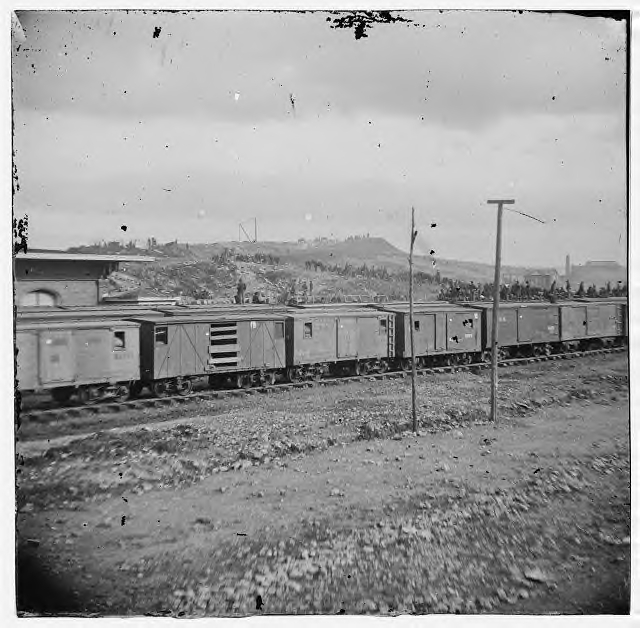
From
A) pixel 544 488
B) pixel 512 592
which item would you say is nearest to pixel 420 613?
pixel 512 592

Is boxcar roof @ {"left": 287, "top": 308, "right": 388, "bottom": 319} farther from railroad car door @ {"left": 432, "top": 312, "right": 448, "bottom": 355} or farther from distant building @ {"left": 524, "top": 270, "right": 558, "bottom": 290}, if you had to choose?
distant building @ {"left": 524, "top": 270, "right": 558, "bottom": 290}

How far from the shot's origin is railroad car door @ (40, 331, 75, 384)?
534cm

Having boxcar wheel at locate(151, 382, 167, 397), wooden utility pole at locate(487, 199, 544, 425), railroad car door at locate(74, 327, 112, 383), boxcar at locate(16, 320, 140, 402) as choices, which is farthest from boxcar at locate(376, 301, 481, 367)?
railroad car door at locate(74, 327, 112, 383)

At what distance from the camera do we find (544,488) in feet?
18.4

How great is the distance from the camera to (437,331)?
20.1 feet

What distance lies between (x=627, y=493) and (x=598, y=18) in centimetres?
434

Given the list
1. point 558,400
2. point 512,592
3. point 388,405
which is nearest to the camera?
point 512,592

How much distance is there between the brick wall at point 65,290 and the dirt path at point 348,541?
173 centimetres

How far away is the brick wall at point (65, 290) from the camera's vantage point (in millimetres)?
5395

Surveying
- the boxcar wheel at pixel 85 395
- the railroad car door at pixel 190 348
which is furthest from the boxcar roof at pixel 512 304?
the boxcar wheel at pixel 85 395

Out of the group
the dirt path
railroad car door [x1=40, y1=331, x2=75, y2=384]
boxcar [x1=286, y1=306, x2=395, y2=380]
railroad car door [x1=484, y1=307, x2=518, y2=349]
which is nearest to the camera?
the dirt path

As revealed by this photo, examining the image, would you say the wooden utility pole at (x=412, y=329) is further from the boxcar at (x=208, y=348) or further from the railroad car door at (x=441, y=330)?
the boxcar at (x=208, y=348)

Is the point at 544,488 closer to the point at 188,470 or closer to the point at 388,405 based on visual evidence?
the point at 388,405

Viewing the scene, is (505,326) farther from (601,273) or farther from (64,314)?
(64,314)
